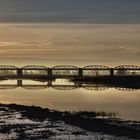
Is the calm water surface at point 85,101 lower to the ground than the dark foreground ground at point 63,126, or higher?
higher

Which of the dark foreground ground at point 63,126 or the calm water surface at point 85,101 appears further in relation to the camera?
the calm water surface at point 85,101

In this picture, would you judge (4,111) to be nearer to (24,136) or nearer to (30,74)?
(24,136)

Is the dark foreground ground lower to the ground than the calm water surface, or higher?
lower

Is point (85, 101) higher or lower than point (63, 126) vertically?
higher

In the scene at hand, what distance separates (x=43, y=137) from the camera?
26906mm

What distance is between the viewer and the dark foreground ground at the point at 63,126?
27.3m

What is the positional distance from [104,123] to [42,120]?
505cm

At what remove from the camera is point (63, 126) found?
105ft

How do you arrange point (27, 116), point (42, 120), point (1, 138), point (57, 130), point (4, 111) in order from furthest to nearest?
point (4, 111)
point (27, 116)
point (42, 120)
point (57, 130)
point (1, 138)

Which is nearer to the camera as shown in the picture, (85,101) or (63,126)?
(63,126)

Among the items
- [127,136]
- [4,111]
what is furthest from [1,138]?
[4,111]

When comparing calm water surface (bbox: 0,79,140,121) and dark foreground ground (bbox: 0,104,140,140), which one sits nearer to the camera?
dark foreground ground (bbox: 0,104,140,140)

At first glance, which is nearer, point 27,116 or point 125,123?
point 125,123

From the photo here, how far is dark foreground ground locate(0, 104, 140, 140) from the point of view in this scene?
2730cm
